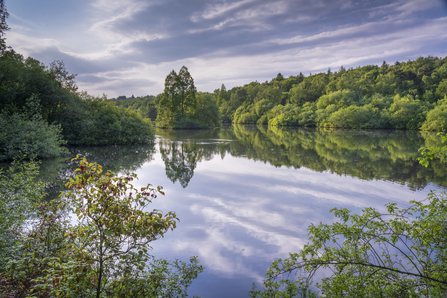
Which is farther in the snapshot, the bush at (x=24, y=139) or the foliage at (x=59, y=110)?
the foliage at (x=59, y=110)

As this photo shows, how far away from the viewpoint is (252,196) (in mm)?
9047

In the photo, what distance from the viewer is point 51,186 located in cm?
908

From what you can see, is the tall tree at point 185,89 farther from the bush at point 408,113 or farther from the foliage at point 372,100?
the bush at point 408,113

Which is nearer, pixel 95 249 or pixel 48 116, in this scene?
pixel 95 249

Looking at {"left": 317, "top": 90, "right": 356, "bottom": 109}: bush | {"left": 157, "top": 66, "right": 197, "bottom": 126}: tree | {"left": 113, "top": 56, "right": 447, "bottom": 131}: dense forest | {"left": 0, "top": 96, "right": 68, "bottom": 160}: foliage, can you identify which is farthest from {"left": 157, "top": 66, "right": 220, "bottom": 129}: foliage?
{"left": 0, "top": 96, "right": 68, "bottom": 160}: foliage

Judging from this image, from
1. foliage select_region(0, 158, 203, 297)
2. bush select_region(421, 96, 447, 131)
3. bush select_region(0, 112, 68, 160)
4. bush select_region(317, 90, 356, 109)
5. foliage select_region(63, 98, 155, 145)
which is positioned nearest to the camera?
foliage select_region(0, 158, 203, 297)

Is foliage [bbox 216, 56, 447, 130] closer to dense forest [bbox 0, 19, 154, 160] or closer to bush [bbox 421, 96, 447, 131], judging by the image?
bush [bbox 421, 96, 447, 131]

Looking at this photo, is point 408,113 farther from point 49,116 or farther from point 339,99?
point 49,116

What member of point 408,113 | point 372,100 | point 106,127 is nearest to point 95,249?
point 106,127

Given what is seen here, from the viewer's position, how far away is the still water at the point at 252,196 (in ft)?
16.6

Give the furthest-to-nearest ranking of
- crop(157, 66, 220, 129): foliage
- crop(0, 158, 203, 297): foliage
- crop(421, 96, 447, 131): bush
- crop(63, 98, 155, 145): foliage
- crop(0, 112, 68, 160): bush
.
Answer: crop(157, 66, 220, 129): foliage < crop(421, 96, 447, 131): bush < crop(63, 98, 155, 145): foliage < crop(0, 112, 68, 160): bush < crop(0, 158, 203, 297): foliage

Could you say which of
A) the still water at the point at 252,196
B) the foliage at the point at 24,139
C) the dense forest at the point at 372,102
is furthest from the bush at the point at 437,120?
the foliage at the point at 24,139

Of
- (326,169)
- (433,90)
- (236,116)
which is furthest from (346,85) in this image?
(326,169)

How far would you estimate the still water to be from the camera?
5066mm
